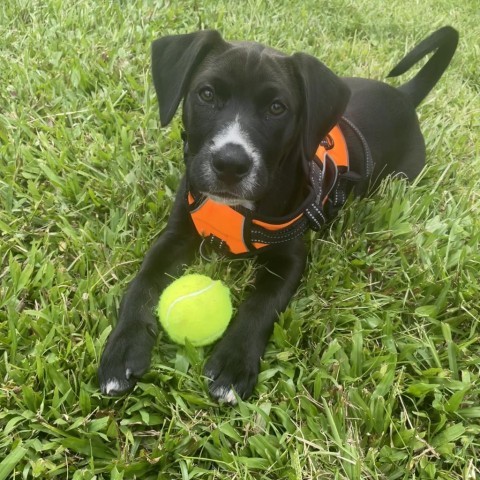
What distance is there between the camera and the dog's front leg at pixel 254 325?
207 cm

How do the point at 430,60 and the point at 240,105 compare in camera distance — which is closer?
the point at 240,105

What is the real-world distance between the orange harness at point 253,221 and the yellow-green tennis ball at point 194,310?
0.36m

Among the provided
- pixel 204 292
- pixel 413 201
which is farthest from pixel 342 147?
pixel 204 292

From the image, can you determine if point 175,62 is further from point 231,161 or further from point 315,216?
point 315,216

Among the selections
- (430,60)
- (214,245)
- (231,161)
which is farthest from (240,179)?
(430,60)

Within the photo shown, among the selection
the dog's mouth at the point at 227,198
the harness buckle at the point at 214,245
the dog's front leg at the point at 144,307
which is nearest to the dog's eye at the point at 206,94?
the dog's mouth at the point at 227,198

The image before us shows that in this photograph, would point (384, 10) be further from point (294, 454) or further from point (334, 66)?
point (294, 454)

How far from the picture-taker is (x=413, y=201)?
3264mm

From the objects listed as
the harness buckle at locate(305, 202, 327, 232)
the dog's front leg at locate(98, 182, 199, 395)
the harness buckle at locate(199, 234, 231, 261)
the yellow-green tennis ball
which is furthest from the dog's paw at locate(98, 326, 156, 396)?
the harness buckle at locate(305, 202, 327, 232)

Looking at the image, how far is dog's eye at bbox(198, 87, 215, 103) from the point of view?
230 centimetres

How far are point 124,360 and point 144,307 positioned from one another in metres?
0.29

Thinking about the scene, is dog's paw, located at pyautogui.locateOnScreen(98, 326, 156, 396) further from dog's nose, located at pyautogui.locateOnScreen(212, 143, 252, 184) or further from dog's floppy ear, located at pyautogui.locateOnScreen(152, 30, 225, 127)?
dog's floppy ear, located at pyautogui.locateOnScreen(152, 30, 225, 127)

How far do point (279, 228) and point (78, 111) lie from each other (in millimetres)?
1815

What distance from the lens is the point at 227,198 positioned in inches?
92.7
